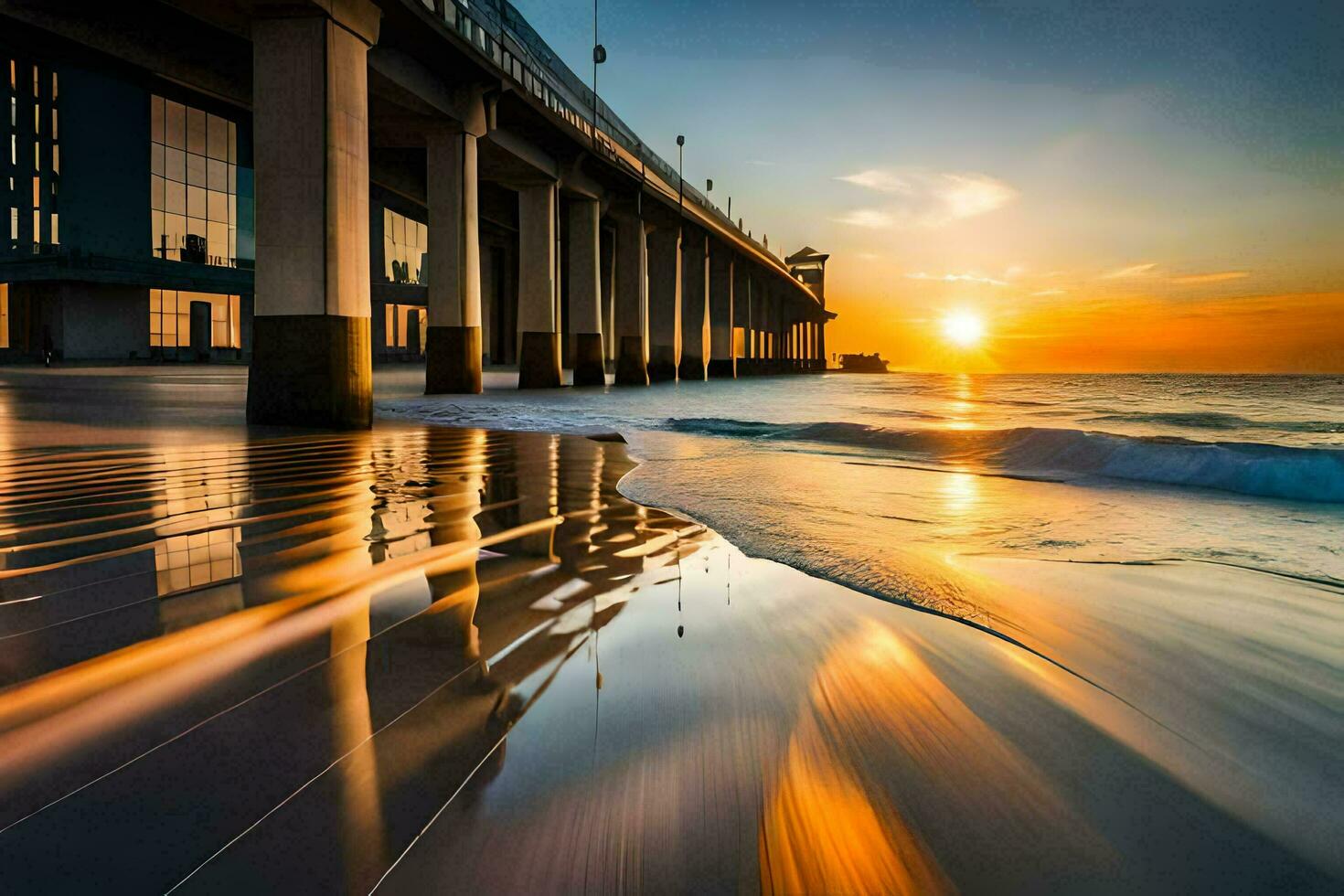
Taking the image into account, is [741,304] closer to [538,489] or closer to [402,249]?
[402,249]

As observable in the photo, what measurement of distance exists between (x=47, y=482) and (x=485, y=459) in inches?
162

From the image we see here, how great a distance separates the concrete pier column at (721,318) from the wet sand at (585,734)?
226 ft

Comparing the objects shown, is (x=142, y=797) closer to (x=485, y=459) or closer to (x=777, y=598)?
(x=777, y=598)

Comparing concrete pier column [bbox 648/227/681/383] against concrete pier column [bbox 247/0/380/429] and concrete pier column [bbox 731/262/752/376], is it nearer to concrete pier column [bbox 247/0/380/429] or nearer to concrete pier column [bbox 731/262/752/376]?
concrete pier column [bbox 731/262/752/376]

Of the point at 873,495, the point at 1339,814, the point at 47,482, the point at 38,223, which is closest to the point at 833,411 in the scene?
the point at 873,495

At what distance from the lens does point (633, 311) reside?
46.9 meters

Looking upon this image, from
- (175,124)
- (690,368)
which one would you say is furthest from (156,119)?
(690,368)

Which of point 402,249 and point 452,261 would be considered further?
point 402,249

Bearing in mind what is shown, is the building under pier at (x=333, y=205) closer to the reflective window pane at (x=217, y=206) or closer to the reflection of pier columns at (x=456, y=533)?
the reflective window pane at (x=217, y=206)

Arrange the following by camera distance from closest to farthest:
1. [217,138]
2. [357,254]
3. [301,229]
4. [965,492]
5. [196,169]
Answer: [965,492] < [301,229] < [357,254] < [196,169] < [217,138]

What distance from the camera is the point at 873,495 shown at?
26.9 feet

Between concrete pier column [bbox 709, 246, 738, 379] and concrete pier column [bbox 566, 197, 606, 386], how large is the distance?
3084 cm

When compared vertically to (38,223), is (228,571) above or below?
below

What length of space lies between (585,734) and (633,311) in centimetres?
4561
